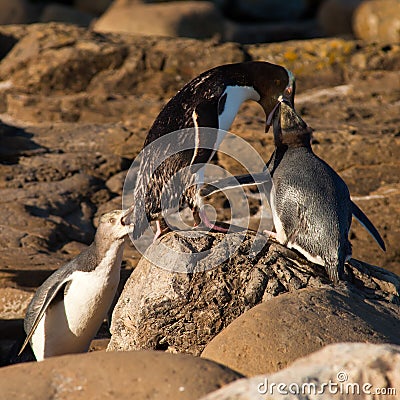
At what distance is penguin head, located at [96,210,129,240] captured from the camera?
5.43m

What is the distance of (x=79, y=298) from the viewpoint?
18.1 feet

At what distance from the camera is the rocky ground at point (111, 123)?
7289 mm

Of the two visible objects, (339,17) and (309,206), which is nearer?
(309,206)

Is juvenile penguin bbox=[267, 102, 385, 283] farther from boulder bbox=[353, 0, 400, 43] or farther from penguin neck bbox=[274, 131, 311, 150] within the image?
boulder bbox=[353, 0, 400, 43]

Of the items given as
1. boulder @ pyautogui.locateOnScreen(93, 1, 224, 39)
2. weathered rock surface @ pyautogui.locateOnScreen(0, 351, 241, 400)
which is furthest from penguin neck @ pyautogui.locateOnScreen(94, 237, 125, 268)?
boulder @ pyautogui.locateOnScreen(93, 1, 224, 39)

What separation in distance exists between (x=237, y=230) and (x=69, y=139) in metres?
3.81

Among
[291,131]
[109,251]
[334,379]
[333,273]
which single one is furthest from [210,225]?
[334,379]

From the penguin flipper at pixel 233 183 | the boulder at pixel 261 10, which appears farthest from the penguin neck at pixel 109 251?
the boulder at pixel 261 10

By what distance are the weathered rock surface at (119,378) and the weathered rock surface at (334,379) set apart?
285mm

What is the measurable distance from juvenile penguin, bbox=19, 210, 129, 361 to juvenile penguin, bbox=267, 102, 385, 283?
3.41ft

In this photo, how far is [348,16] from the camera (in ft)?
61.8

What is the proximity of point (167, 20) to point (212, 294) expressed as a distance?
39.4 feet

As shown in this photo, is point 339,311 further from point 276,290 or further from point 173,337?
point 173,337

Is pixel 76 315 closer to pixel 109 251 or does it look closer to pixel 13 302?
pixel 109 251
